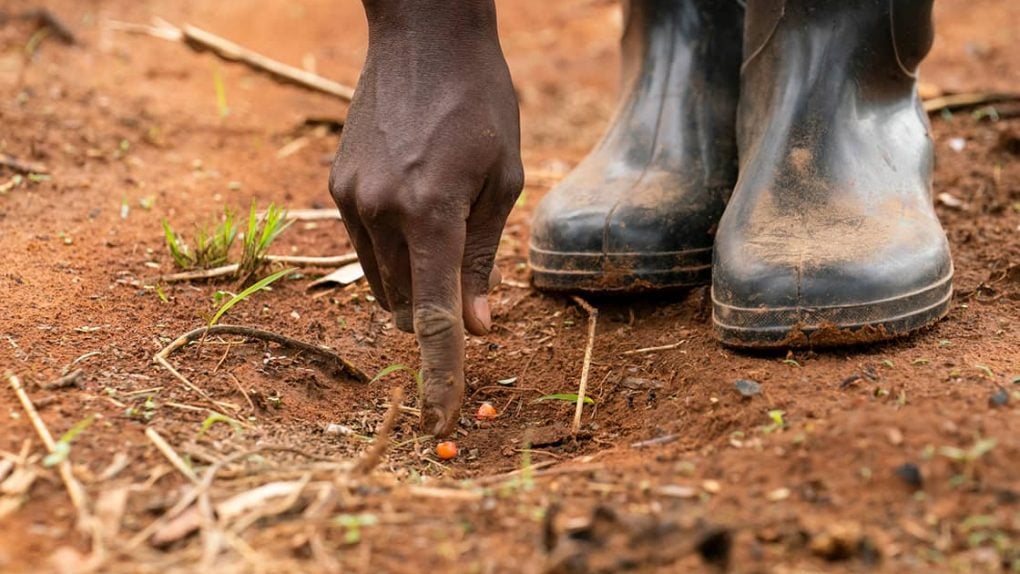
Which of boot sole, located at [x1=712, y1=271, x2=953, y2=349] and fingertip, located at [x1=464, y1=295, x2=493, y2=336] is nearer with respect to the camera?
fingertip, located at [x1=464, y1=295, x2=493, y2=336]

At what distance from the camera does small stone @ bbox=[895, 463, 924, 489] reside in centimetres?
144

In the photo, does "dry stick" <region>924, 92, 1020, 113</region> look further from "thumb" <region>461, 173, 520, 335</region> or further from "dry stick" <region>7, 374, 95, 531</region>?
"dry stick" <region>7, 374, 95, 531</region>

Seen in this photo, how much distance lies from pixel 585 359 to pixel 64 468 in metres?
0.97

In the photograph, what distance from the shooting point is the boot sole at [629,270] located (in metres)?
2.28

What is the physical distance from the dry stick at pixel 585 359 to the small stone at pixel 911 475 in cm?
62

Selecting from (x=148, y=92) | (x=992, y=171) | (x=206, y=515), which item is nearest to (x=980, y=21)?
(x=992, y=171)

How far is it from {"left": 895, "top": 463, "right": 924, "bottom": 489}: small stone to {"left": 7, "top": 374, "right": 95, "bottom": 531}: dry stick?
1022mm

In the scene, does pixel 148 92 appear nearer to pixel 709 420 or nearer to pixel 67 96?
pixel 67 96

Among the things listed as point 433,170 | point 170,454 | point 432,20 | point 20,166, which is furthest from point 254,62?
point 170,454

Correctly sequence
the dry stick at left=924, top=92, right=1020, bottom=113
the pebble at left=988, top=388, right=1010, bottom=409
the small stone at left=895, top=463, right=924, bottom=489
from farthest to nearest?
the dry stick at left=924, top=92, right=1020, bottom=113
the pebble at left=988, top=388, right=1010, bottom=409
the small stone at left=895, top=463, right=924, bottom=489

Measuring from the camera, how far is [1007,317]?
2102mm

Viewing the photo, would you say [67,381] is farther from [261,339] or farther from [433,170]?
[433,170]

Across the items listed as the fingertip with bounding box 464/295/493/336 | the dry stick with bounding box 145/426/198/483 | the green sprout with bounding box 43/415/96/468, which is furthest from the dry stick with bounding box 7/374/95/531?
Result: the fingertip with bounding box 464/295/493/336

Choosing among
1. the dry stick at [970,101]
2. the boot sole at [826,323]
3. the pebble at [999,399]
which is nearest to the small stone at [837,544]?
the pebble at [999,399]
